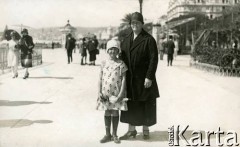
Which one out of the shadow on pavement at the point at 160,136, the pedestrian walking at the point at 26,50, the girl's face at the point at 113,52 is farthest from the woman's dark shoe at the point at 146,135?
the pedestrian walking at the point at 26,50

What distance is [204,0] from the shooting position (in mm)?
29938

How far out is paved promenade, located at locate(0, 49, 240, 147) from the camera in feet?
20.4

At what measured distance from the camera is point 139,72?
589 cm

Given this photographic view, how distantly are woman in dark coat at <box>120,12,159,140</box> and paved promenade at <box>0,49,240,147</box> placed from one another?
355mm

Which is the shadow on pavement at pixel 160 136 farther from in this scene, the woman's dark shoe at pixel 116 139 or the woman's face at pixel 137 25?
the woman's face at pixel 137 25

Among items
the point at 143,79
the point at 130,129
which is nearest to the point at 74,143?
the point at 130,129

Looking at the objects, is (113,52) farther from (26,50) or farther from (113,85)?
(26,50)

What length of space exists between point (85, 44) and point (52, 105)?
11321 mm

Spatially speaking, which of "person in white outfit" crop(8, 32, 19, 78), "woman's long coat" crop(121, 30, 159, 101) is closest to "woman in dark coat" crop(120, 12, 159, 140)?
"woman's long coat" crop(121, 30, 159, 101)

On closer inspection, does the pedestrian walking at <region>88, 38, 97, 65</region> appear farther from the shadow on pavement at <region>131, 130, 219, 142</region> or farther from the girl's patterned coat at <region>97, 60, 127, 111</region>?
the girl's patterned coat at <region>97, 60, 127, 111</region>

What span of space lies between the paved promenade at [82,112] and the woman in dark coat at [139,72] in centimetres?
36

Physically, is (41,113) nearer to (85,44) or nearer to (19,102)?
(19,102)

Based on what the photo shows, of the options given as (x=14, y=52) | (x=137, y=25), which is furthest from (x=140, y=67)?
(x=14, y=52)

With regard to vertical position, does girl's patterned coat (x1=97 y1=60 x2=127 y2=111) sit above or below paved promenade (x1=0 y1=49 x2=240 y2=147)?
above
